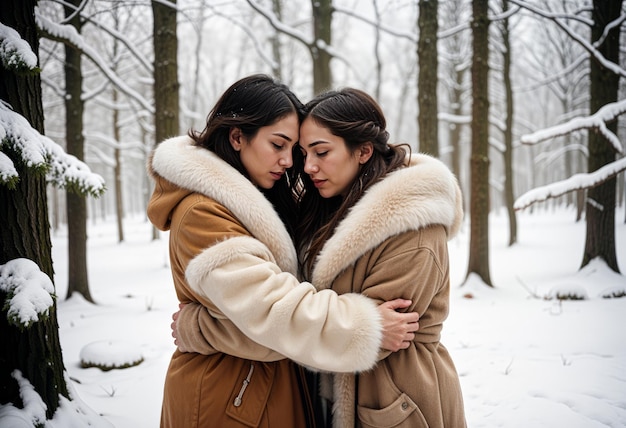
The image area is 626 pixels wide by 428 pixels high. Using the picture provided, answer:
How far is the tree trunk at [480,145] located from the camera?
713cm

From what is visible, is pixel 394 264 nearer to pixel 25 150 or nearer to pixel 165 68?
pixel 25 150

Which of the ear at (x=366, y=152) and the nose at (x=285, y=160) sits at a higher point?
the ear at (x=366, y=152)

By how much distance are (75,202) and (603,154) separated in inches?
382

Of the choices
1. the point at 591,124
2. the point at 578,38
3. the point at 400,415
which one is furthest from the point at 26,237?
the point at 578,38

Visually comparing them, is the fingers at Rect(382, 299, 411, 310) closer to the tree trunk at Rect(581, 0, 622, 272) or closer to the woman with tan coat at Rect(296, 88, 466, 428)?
the woman with tan coat at Rect(296, 88, 466, 428)

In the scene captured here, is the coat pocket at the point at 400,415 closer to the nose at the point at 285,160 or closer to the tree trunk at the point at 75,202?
the nose at the point at 285,160

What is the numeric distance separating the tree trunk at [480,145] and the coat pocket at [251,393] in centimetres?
645

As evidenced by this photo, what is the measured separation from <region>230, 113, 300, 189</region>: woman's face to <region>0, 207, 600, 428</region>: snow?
2.05 metres

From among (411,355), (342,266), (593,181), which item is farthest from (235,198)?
(593,181)

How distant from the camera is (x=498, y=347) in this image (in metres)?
4.86

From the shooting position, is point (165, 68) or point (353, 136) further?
point (165, 68)

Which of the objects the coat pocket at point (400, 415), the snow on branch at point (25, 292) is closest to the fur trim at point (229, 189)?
the coat pocket at point (400, 415)

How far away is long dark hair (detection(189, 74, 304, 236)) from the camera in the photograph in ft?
7.13

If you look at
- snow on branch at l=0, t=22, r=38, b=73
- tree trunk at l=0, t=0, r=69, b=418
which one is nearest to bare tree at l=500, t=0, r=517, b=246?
tree trunk at l=0, t=0, r=69, b=418
